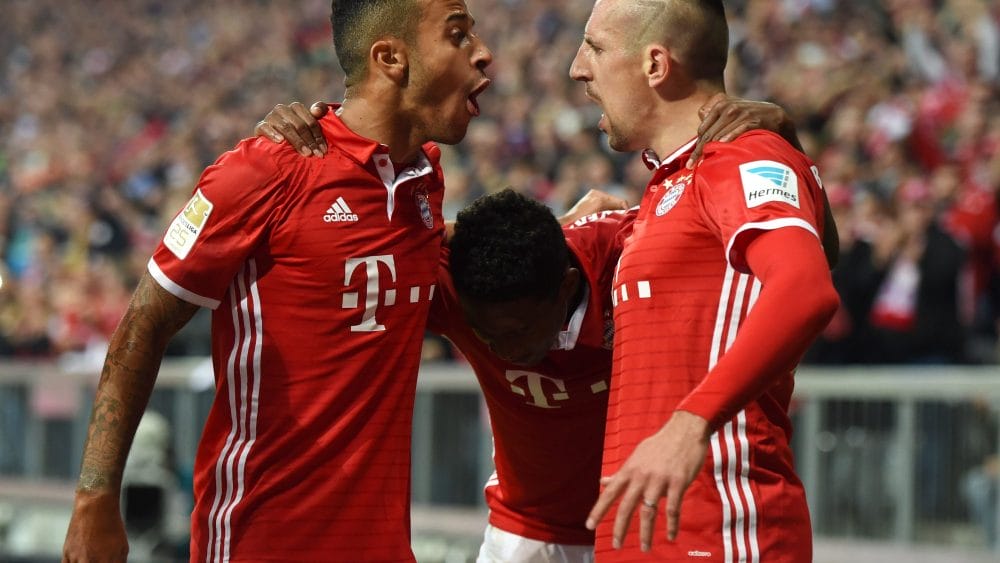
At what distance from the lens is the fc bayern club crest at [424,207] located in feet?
15.5

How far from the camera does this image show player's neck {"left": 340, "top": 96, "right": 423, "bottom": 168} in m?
4.68

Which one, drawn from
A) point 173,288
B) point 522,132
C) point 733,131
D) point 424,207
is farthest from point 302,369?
point 522,132

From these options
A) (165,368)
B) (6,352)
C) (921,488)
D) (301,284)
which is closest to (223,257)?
(301,284)

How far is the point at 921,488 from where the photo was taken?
855cm

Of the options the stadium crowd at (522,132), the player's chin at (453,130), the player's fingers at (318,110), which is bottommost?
the player's chin at (453,130)

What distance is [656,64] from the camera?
4.33 m

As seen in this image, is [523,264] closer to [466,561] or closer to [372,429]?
[372,429]

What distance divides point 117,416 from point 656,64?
5.69 ft

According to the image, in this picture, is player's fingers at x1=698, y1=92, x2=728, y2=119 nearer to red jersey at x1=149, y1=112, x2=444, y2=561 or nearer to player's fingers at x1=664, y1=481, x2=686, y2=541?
red jersey at x1=149, y1=112, x2=444, y2=561

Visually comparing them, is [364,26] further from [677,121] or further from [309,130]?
[677,121]

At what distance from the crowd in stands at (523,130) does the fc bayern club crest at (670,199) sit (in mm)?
5920

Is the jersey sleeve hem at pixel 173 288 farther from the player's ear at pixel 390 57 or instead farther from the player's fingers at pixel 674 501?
the player's fingers at pixel 674 501

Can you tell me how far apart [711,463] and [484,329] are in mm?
1202

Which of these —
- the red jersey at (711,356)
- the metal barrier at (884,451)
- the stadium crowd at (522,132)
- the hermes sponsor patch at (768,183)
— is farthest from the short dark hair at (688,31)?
the stadium crowd at (522,132)
